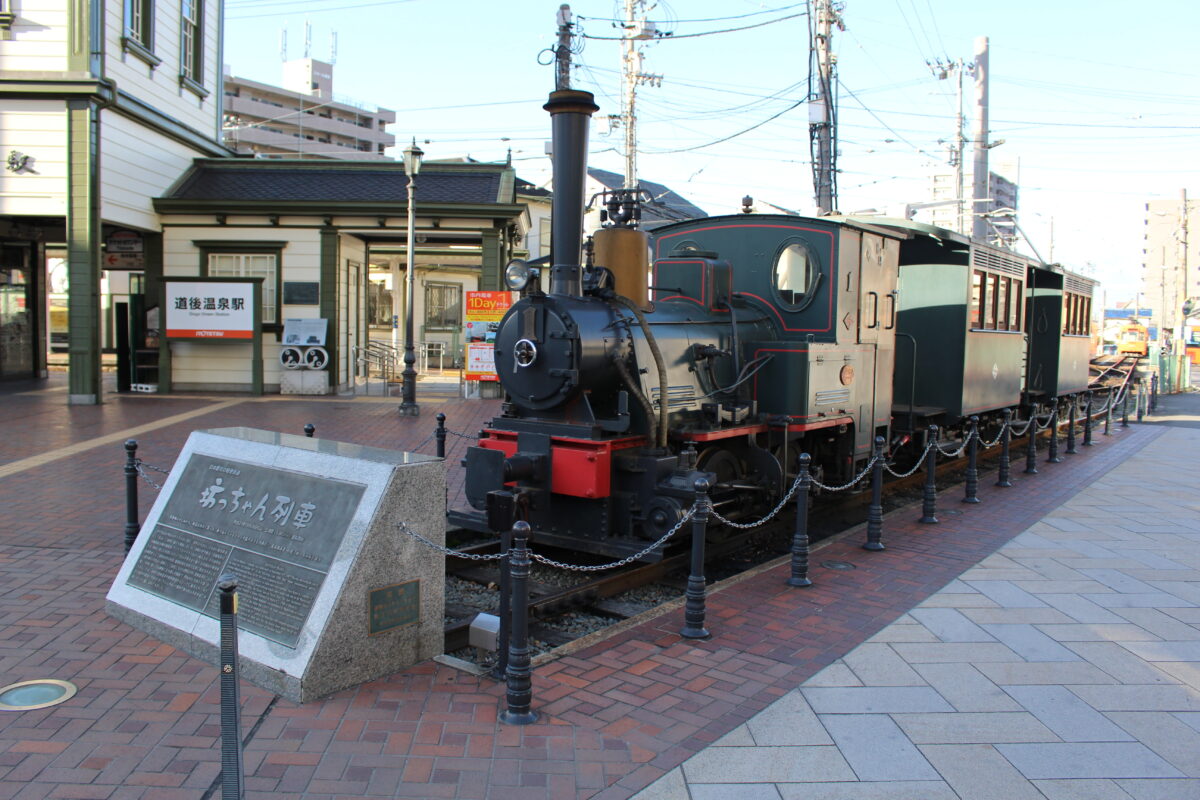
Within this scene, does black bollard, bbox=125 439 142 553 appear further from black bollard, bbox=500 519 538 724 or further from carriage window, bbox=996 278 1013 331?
carriage window, bbox=996 278 1013 331

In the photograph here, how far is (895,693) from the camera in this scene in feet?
14.9

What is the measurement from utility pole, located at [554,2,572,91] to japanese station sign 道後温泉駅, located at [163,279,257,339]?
7436mm

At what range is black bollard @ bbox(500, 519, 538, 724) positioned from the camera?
411 centimetres

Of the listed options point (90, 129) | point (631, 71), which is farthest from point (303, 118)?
point (90, 129)

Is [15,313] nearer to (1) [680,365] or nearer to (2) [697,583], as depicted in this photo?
(1) [680,365]

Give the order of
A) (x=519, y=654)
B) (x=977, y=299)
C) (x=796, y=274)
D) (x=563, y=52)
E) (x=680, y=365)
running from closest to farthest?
(x=519, y=654), (x=680, y=365), (x=796, y=274), (x=977, y=299), (x=563, y=52)

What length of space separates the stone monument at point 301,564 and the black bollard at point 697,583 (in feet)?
4.94

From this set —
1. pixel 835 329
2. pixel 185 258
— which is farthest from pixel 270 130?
pixel 835 329

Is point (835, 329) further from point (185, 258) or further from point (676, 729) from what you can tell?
point (185, 258)

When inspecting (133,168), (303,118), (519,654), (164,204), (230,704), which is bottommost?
(519,654)

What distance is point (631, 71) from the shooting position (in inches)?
1123

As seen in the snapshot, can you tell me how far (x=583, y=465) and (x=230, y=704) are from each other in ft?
11.2

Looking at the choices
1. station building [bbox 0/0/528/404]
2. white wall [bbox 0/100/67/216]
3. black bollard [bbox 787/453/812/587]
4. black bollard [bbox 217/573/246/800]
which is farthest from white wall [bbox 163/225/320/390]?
black bollard [bbox 217/573/246/800]

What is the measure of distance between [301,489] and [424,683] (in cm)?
125
